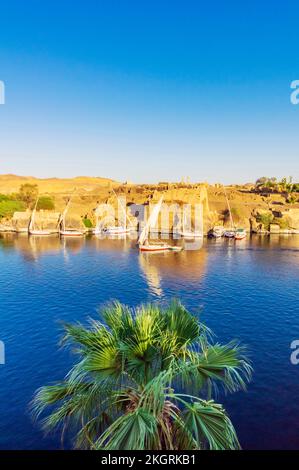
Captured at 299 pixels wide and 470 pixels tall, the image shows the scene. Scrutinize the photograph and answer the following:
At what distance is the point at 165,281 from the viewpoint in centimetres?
5891

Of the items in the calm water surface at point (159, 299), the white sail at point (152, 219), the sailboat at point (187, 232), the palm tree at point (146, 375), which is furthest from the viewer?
the sailboat at point (187, 232)

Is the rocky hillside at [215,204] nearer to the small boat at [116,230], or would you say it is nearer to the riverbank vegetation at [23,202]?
the riverbank vegetation at [23,202]

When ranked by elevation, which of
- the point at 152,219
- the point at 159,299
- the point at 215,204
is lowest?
the point at 159,299

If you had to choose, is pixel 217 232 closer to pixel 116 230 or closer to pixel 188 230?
pixel 188 230

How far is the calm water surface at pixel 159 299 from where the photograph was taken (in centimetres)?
2206

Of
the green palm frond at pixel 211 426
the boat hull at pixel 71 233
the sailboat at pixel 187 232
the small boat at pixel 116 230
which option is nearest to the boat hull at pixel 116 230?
the small boat at pixel 116 230

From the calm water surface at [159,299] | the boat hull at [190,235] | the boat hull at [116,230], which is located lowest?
the calm water surface at [159,299]

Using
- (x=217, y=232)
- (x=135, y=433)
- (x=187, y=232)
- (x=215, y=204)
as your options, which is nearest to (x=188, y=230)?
(x=187, y=232)

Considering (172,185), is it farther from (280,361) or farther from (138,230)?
(280,361)

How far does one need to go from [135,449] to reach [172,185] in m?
167

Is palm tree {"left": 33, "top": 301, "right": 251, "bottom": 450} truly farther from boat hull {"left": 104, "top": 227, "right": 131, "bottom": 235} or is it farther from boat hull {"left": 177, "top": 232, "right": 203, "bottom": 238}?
boat hull {"left": 104, "top": 227, "right": 131, "bottom": 235}

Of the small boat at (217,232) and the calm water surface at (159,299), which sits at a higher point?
the small boat at (217,232)

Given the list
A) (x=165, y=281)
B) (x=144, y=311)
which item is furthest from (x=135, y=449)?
(x=165, y=281)

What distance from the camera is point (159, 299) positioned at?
47656mm
